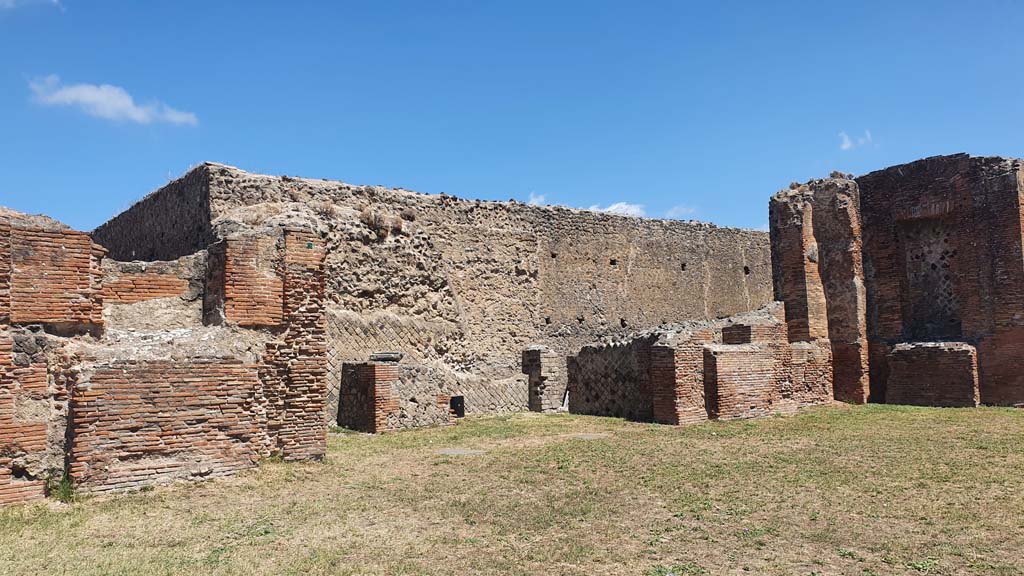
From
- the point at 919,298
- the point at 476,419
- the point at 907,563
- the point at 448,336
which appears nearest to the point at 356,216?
the point at 448,336

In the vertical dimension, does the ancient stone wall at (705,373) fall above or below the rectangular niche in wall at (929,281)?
below

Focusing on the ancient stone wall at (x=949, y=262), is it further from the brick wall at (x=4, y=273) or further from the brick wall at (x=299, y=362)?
the brick wall at (x=4, y=273)

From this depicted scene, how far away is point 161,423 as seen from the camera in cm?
665

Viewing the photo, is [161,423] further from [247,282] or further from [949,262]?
[949,262]

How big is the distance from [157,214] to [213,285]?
315 inches

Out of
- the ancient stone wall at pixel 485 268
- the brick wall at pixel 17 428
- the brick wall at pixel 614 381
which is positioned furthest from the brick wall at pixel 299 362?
the brick wall at pixel 614 381

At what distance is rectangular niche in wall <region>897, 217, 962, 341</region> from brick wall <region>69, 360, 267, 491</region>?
1284cm

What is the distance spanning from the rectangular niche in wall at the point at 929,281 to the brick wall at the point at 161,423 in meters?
12.8

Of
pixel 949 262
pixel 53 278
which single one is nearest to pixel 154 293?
pixel 53 278

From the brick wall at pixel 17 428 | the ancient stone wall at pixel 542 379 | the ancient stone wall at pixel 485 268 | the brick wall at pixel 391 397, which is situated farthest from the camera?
the ancient stone wall at pixel 542 379

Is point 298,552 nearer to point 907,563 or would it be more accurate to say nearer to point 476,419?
point 907,563

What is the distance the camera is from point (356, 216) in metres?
14.9

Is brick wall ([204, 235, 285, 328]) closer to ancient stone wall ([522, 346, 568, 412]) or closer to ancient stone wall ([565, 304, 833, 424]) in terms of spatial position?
ancient stone wall ([565, 304, 833, 424])

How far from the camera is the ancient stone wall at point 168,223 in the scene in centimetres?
1354
